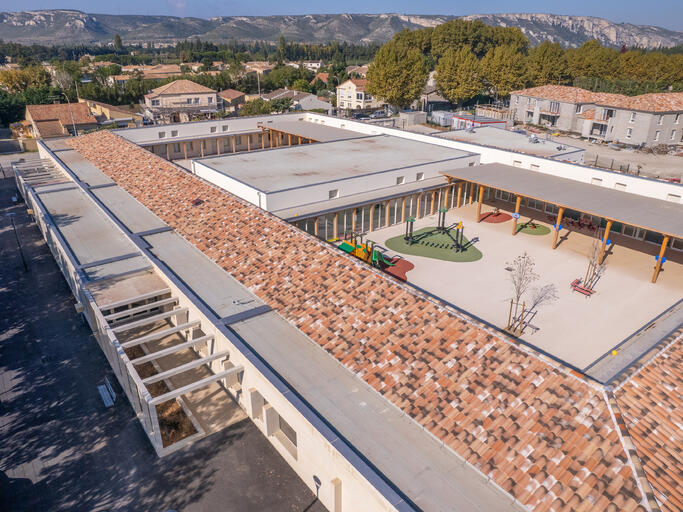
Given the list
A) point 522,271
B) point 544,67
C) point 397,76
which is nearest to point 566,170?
point 522,271

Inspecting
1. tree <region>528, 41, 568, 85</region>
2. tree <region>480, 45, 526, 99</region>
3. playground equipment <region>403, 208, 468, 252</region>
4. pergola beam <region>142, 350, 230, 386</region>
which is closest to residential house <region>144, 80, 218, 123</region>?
tree <region>480, 45, 526, 99</region>

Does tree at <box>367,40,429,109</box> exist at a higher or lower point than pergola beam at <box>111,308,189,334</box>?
higher

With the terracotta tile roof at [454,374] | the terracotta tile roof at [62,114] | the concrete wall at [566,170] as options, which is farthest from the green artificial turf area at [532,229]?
the terracotta tile roof at [62,114]

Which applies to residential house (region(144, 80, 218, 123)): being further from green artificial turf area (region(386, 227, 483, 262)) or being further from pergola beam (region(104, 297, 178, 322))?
pergola beam (region(104, 297, 178, 322))

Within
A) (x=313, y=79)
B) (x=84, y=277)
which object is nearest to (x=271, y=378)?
(x=84, y=277)

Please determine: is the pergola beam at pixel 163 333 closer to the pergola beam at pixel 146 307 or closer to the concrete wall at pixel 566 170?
the pergola beam at pixel 146 307

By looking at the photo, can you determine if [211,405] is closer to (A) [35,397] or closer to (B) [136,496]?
(B) [136,496]
